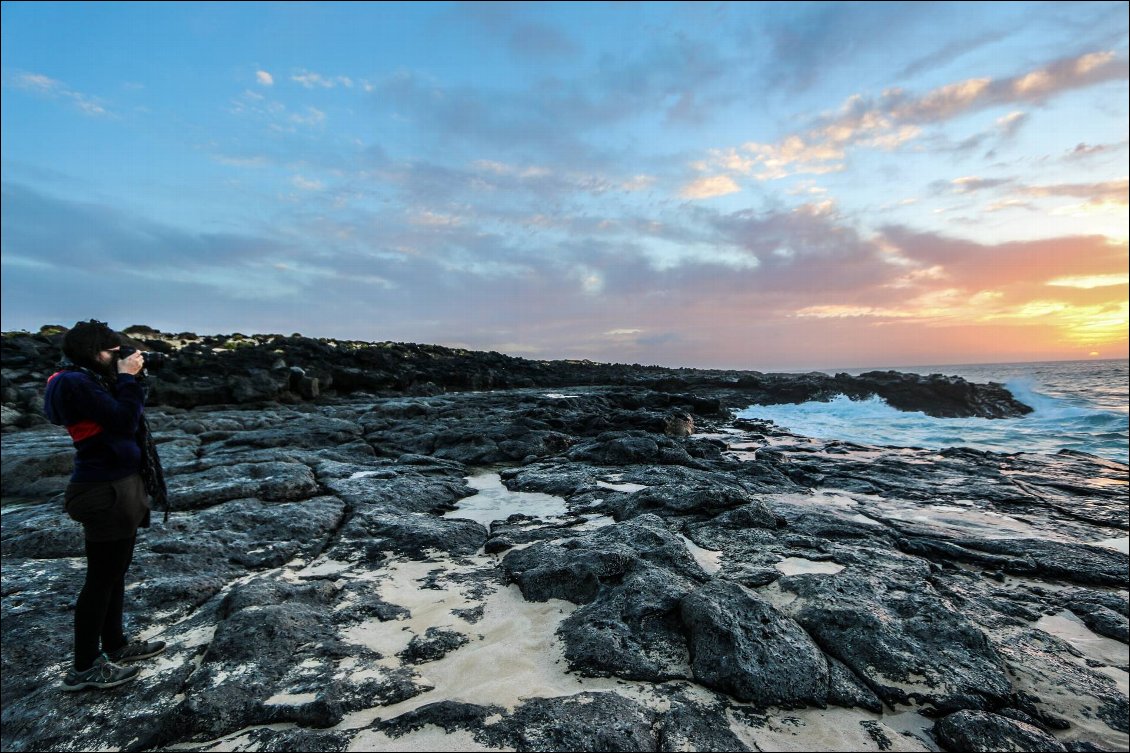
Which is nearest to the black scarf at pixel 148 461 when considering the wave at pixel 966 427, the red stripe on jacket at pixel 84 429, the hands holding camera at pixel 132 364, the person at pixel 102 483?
the person at pixel 102 483

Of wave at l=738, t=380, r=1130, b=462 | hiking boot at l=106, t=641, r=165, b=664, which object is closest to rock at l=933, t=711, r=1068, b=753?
hiking boot at l=106, t=641, r=165, b=664

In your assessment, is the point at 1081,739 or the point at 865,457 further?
the point at 865,457

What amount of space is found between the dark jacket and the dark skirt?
64mm

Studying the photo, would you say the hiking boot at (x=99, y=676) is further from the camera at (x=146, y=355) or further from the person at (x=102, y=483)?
the camera at (x=146, y=355)

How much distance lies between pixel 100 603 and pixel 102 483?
2.97 feet

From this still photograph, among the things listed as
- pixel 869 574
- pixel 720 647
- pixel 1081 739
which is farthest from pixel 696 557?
pixel 1081 739

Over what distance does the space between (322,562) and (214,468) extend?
18.0 ft

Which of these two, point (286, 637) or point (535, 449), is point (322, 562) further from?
point (535, 449)

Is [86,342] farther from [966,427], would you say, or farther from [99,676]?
[966,427]

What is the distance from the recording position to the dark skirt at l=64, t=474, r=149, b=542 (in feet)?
12.2

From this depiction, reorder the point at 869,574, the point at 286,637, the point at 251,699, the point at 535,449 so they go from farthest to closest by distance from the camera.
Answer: the point at 535,449
the point at 869,574
the point at 286,637
the point at 251,699

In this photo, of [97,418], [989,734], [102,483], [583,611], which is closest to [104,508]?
[102,483]

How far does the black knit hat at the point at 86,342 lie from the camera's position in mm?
3904

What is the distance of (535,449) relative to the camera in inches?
507
